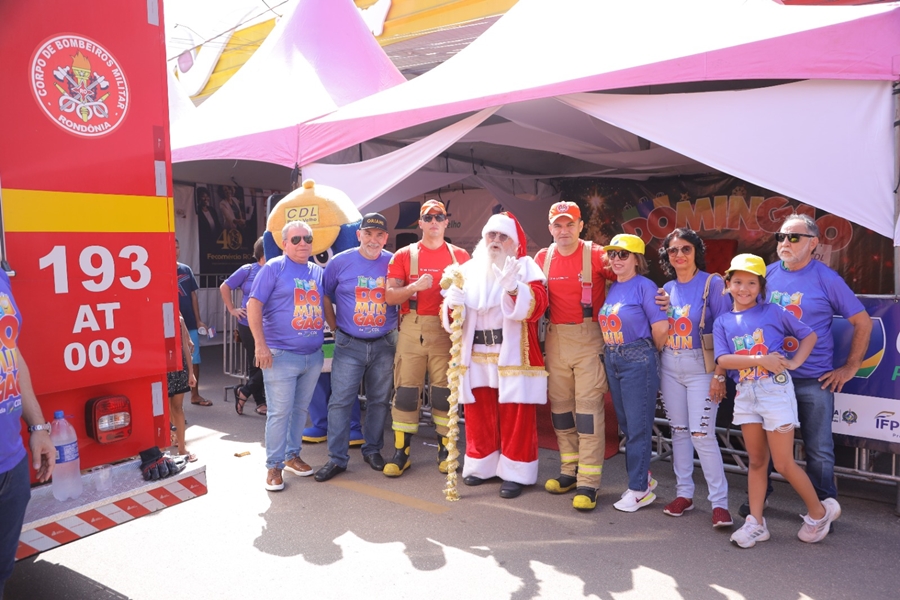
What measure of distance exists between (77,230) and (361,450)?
3.26m

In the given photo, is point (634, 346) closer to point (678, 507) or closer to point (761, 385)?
point (761, 385)

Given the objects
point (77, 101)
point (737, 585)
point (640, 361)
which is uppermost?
point (77, 101)

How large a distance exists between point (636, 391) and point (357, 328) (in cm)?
207

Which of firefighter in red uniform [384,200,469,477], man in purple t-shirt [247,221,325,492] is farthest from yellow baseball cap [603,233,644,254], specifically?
man in purple t-shirt [247,221,325,492]

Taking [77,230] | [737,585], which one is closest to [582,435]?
[737,585]

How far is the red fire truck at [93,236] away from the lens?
2.50 m

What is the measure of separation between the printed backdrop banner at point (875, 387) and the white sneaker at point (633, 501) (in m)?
1.27

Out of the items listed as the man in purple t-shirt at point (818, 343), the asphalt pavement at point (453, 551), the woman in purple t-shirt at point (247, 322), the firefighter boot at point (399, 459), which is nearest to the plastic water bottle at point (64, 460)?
the asphalt pavement at point (453, 551)

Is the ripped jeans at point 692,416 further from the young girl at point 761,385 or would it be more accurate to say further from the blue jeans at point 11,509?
the blue jeans at point 11,509

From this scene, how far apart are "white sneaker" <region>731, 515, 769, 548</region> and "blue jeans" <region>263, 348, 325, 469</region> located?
2.91m

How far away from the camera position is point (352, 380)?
4.98m

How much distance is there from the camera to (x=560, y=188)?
11.3m

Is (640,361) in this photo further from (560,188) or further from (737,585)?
(560,188)

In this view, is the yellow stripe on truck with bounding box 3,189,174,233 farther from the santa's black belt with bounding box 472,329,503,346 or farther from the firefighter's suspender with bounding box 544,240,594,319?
the firefighter's suspender with bounding box 544,240,594,319
